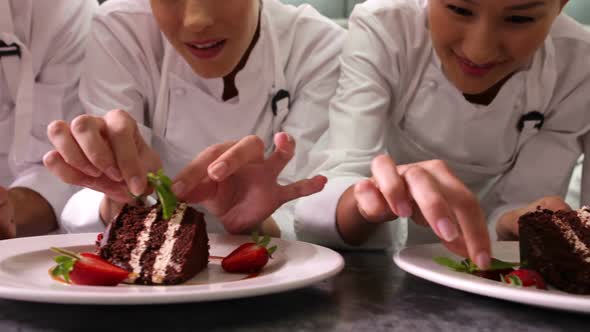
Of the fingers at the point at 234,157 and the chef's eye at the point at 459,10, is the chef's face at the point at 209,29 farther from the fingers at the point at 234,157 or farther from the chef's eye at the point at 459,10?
the chef's eye at the point at 459,10

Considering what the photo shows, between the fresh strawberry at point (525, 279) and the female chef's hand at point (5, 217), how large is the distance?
0.81 meters

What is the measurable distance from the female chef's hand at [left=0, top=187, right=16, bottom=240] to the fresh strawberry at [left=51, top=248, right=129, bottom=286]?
0.35 meters

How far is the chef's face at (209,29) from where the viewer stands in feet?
4.13

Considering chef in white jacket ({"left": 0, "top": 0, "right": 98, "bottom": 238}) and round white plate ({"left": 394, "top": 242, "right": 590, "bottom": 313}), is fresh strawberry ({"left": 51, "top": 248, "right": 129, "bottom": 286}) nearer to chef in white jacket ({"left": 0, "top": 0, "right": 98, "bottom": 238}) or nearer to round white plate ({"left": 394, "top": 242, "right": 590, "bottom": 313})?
round white plate ({"left": 394, "top": 242, "right": 590, "bottom": 313})

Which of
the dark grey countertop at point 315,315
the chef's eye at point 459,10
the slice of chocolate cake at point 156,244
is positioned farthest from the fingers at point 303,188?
the chef's eye at point 459,10

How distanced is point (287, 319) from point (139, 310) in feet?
0.54

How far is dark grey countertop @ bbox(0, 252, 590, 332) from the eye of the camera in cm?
69

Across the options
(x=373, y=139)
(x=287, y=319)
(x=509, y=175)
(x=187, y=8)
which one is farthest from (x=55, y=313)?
(x=509, y=175)

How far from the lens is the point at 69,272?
810 millimetres

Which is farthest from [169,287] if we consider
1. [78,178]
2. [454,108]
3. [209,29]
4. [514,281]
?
[454,108]

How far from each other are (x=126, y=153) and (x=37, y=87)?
766 millimetres

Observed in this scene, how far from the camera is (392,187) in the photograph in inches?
35.8

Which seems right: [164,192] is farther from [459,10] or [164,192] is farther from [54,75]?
[54,75]

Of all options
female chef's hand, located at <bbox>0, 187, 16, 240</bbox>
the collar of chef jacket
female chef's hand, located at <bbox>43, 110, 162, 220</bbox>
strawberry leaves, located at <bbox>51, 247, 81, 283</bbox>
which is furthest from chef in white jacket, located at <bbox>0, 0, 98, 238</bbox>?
strawberry leaves, located at <bbox>51, 247, 81, 283</bbox>
